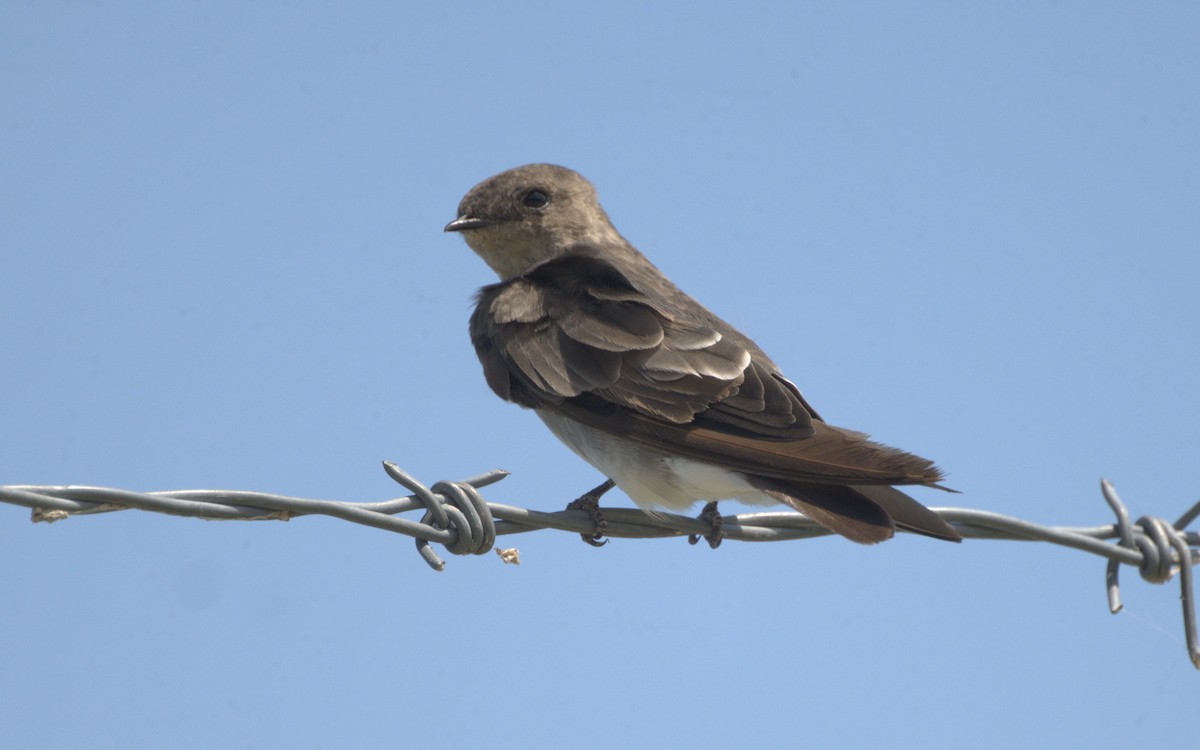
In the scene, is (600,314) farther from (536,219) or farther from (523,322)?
(536,219)

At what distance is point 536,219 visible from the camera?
7543 mm

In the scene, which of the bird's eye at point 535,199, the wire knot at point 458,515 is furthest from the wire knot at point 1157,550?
the bird's eye at point 535,199

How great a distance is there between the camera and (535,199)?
758 centimetres

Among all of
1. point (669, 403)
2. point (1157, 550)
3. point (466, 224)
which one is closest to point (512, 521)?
point (669, 403)

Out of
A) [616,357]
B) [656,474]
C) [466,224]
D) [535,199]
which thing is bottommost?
[656,474]

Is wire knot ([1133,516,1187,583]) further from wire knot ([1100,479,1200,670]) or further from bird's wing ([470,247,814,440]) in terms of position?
bird's wing ([470,247,814,440])

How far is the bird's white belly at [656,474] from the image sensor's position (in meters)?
5.02

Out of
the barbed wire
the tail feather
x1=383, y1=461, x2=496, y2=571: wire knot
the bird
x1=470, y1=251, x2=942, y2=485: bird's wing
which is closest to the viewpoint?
the barbed wire

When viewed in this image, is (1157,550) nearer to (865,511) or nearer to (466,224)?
(865,511)

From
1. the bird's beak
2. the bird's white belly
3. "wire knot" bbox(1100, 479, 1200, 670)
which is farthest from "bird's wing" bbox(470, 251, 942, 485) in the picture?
the bird's beak

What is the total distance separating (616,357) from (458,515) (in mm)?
1759

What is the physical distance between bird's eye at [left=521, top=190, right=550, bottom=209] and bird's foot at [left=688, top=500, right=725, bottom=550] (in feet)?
8.32

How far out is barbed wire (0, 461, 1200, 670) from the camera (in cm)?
Result: 324

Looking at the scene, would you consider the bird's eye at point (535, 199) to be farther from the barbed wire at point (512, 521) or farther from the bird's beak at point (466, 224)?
the barbed wire at point (512, 521)
